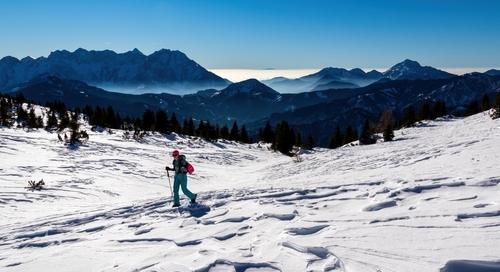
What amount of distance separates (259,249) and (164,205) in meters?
6.81

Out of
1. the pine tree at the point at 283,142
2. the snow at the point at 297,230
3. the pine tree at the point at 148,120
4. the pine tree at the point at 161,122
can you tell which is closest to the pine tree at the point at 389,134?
the pine tree at the point at 283,142

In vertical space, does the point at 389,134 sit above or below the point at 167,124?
below

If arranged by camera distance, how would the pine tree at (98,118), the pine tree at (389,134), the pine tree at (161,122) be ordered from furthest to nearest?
the pine tree at (161,122) → the pine tree at (98,118) → the pine tree at (389,134)

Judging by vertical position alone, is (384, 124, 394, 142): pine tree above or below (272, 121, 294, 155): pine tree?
above

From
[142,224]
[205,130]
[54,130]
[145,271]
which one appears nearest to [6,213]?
[142,224]

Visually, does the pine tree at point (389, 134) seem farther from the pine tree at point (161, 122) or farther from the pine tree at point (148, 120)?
the pine tree at point (148, 120)

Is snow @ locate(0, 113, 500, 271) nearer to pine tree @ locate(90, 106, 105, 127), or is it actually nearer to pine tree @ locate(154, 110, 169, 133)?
pine tree @ locate(90, 106, 105, 127)

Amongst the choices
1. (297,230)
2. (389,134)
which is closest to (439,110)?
(389,134)

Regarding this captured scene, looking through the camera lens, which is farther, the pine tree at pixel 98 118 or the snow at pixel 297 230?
the pine tree at pixel 98 118

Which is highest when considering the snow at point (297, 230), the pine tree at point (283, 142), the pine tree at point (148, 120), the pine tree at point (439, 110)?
→ the pine tree at point (439, 110)

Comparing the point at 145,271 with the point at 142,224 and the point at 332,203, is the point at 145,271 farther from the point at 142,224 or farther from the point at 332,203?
the point at 332,203

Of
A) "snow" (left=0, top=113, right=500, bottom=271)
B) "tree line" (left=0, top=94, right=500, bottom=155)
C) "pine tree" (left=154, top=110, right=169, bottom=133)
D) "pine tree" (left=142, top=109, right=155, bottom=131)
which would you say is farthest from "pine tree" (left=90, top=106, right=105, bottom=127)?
"snow" (left=0, top=113, right=500, bottom=271)

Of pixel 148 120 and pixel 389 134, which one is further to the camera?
pixel 148 120

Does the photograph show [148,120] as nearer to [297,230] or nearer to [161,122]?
[161,122]
